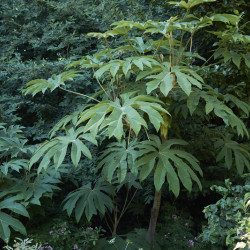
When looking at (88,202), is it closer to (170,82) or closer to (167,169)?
(167,169)

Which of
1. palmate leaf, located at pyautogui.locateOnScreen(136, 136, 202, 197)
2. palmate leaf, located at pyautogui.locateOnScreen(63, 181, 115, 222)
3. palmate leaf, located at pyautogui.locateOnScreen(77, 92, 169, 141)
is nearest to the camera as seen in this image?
palmate leaf, located at pyautogui.locateOnScreen(77, 92, 169, 141)

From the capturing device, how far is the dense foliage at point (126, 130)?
182cm

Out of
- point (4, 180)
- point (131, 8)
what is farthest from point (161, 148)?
point (131, 8)

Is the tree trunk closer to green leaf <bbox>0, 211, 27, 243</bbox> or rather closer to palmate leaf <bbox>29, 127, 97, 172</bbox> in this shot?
palmate leaf <bbox>29, 127, 97, 172</bbox>

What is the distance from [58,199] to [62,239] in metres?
0.58

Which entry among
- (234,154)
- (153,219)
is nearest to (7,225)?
(153,219)

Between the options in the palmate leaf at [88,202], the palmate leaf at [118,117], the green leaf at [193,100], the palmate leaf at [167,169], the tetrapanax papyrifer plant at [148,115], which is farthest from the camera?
the palmate leaf at [88,202]

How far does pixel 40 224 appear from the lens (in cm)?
247

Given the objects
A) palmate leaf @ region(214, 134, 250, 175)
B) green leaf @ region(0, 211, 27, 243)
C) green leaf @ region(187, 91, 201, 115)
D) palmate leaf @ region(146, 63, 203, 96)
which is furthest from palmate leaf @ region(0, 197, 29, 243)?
palmate leaf @ region(214, 134, 250, 175)

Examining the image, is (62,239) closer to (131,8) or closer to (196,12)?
(196,12)

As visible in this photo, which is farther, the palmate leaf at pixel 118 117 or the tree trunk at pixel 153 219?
the tree trunk at pixel 153 219

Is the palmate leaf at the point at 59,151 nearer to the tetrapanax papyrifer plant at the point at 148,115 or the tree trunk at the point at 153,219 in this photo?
the tetrapanax papyrifer plant at the point at 148,115

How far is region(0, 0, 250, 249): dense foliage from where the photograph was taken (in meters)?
1.82

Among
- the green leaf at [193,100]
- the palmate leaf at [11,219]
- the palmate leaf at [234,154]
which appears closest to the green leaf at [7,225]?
the palmate leaf at [11,219]
